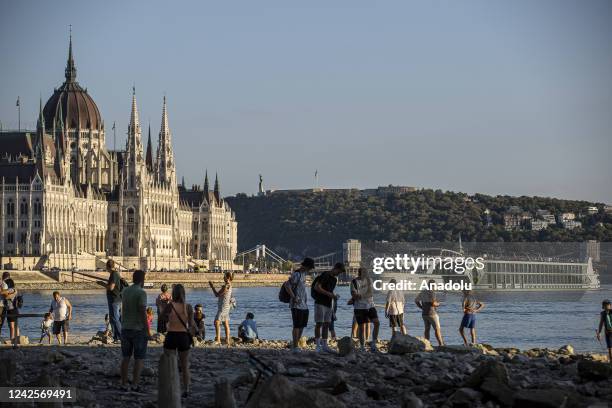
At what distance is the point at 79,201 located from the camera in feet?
571

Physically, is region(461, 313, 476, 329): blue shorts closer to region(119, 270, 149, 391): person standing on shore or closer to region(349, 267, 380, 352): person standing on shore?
region(349, 267, 380, 352): person standing on shore

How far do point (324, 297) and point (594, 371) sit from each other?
6.23m

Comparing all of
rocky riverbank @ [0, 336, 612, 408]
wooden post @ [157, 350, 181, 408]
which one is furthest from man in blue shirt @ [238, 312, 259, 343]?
wooden post @ [157, 350, 181, 408]

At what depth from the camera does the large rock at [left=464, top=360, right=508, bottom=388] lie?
22.3 metres

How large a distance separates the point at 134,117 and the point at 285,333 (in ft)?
473

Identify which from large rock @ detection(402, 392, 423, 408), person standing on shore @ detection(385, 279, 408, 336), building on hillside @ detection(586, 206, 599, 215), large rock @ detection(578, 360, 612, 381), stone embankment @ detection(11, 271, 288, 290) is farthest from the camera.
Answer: building on hillside @ detection(586, 206, 599, 215)

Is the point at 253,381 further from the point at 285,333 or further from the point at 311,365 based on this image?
the point at 285,333

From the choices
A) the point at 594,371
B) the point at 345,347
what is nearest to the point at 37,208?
the point at 345,347

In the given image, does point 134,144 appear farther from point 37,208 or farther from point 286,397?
point 286,397

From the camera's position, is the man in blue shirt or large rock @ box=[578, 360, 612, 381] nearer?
large rock @ box=[578, 360, 612, 381]

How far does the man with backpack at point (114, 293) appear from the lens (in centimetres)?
2994

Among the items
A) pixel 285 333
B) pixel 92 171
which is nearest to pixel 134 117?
pixel 92 171

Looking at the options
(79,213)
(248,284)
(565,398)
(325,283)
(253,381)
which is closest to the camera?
(565,398)

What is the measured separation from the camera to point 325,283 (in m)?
28.3
